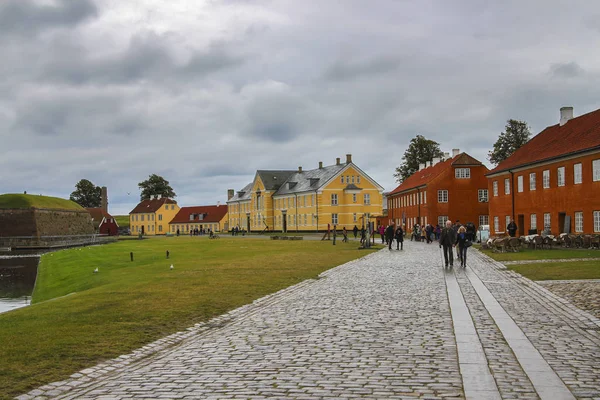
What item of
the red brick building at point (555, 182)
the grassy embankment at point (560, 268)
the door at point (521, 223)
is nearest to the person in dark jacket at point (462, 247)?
the grassy embankment at point (560, 268)

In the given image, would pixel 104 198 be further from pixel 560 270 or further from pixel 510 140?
pixel 560 270

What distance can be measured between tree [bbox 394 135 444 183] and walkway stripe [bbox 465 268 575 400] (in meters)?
75.6

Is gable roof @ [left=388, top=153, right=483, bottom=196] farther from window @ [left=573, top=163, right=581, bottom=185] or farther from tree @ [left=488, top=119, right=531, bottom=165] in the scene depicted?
window @ [left=573, top=163, right=581, bottom=185]

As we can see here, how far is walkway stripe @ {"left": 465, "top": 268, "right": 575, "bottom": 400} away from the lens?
6.05m

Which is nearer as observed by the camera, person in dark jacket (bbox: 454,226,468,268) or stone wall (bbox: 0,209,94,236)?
person in dark jacket (bbox: 454,226,468,268)

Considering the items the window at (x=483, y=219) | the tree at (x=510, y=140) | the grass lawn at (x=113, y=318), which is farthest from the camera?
the tree at (x=510, y=140)

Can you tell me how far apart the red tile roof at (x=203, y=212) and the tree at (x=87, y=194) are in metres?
24.1

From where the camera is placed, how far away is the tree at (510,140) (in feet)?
255

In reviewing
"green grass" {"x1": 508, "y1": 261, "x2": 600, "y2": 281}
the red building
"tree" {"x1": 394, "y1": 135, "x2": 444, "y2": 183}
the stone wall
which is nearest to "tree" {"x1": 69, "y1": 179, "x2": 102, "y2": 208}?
the red building

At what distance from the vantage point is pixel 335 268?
77.3 feet

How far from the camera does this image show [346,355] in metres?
7.88

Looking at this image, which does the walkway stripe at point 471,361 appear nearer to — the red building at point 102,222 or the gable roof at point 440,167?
the gable roof at point 440,167

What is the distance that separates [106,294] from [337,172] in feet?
Result: 236

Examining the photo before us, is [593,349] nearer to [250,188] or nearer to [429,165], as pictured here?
[429,165]
